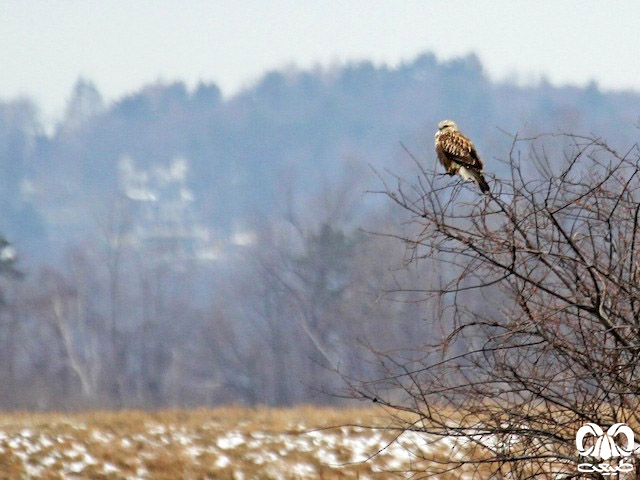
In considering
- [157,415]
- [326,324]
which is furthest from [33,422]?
[326,324]

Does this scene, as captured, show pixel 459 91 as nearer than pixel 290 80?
→ Yes

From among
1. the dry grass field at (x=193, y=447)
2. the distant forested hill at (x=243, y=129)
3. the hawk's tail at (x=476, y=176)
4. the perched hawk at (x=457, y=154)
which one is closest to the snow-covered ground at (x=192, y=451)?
the dry grass field at (x=193, y=447)

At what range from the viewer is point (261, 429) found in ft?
51.1

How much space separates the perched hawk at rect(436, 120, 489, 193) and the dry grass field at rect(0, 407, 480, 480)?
18.1 ft

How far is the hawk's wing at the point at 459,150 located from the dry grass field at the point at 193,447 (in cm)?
558

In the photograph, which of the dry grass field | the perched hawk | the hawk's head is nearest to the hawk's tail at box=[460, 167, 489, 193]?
the perched hawk

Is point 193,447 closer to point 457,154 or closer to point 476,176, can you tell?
point 457,154

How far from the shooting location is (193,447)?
573 inches

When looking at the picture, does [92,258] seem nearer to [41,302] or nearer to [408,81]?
[41,302]

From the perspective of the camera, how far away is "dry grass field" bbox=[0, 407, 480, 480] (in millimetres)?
13172

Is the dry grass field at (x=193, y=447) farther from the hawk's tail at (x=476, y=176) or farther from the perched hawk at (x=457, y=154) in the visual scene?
the hawk's tail at (x=476, y=176)

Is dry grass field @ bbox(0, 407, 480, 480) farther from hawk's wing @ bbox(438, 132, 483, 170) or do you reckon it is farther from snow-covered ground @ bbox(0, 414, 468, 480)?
hawk's wing @ bbox(438, 132, 483, 170)

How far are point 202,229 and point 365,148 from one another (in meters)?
35.6

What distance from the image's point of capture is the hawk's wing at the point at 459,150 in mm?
6754
